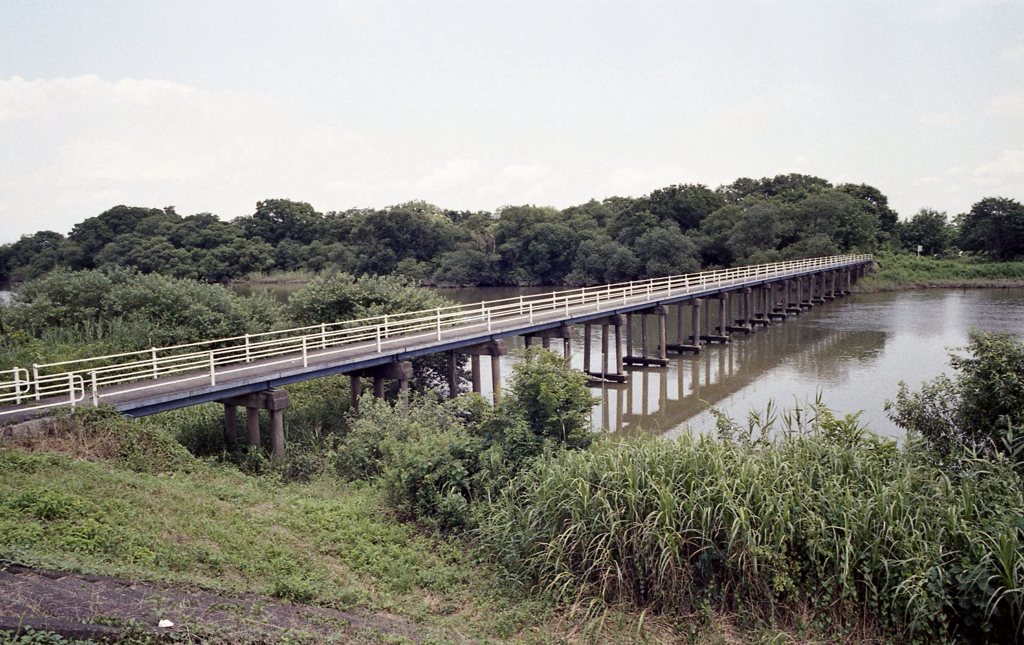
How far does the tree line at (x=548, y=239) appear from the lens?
71.7 metres

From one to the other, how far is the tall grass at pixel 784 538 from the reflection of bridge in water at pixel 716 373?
9.15 metres

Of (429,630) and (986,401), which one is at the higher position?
(986,401)

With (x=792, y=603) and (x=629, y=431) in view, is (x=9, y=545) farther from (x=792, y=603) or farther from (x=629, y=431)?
(x=629, y=431)

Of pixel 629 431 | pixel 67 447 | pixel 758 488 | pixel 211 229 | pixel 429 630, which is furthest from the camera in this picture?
pixel 211 229

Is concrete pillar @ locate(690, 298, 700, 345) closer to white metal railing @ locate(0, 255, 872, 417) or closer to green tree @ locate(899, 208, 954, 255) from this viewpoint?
white metal railing @ locate(0, 255, 872, 417)

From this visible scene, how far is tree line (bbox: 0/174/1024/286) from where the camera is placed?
71.7m

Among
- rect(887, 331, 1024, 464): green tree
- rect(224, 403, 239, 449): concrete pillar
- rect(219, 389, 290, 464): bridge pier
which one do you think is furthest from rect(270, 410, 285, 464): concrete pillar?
rect(887, 331, 1024, 464): green tree

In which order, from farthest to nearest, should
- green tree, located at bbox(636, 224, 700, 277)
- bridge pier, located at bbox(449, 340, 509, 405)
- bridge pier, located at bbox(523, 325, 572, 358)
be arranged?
1. green tree, located at bbox(636, 224, 700, 277)
2. bridge pier, located at bbox(523, 325, 572, 358)
3. bridge pier, located at bbox(449, 340, 509, 405)

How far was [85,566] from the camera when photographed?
22.9 feet

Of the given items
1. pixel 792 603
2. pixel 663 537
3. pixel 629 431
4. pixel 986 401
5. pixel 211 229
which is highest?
pixel 211 229

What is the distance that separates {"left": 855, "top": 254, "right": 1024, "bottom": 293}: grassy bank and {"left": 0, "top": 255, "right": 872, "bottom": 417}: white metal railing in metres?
25.2

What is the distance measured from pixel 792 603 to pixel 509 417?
5.36 metres

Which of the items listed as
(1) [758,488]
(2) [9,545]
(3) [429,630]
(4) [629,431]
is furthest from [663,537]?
(4) [629,431]

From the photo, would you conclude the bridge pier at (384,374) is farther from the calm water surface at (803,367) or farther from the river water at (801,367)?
the calm water surface at (803,367)
